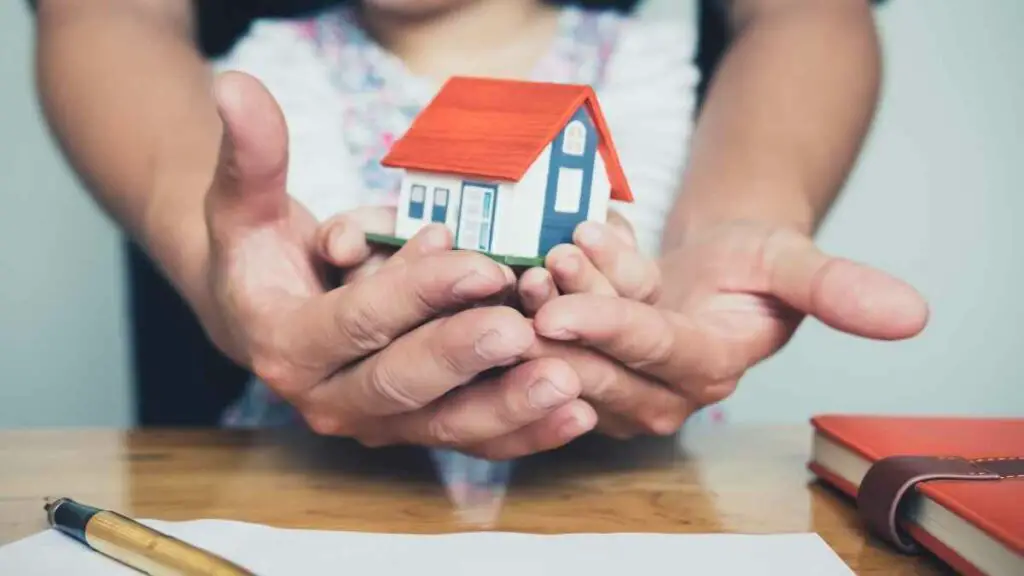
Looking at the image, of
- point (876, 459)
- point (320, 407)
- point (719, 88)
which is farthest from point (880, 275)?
point (719, 88)

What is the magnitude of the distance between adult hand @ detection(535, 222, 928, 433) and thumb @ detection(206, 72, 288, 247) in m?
0.17

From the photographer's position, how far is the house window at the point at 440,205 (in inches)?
20.5

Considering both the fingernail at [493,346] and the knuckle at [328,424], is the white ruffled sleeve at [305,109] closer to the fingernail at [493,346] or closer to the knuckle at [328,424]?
the knuckle at [328,424]

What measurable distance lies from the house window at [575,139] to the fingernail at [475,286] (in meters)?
0.12

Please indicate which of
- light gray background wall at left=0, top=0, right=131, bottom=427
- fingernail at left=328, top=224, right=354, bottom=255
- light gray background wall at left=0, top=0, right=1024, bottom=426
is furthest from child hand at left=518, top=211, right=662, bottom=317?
light gray background wall at left=0, top=0, right=131, bottom=427

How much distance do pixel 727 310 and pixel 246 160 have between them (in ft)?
1.00

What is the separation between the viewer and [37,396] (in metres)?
1.46

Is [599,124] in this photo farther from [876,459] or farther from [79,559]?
[79,559]

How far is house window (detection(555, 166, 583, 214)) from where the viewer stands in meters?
0.52

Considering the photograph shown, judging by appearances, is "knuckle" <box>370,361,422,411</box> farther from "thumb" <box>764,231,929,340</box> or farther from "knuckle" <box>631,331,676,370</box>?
"thumb" <box>764,231,929,340</box>

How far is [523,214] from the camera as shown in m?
0.50

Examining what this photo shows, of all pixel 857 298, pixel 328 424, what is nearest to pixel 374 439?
pixel 328 424

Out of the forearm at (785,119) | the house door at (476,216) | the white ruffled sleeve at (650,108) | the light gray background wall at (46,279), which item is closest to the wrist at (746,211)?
the forearm at (785,119)

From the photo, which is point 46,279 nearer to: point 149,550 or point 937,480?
point 149,550
